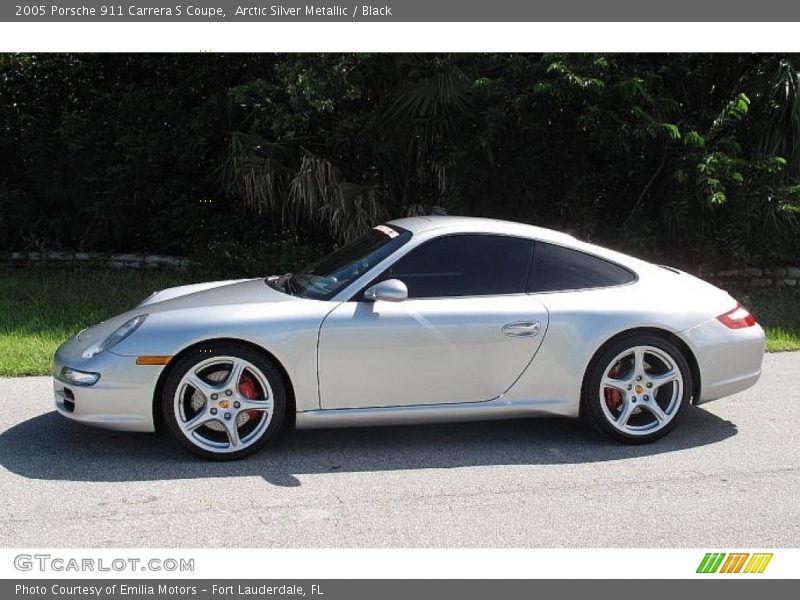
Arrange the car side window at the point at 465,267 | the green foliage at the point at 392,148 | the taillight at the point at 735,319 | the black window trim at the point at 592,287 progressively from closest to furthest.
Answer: the car side window at the point at 465,267 → the black window trim at the point at 592,287 → the taillight at the point at 735,319 → the green foliage at the point at 392,148

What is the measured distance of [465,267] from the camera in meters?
5.41

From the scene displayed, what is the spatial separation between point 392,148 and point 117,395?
6381mm

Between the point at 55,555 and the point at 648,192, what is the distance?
8.23 meters

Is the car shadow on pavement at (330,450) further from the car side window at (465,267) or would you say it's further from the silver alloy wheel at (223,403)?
the car side window at (465,267)

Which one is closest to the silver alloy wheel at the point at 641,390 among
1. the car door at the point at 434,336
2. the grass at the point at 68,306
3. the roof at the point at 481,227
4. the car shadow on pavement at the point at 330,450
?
the car shadow on pavement at the point at 330,450

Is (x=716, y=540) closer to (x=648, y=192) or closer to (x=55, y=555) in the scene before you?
(x=55, y=555)

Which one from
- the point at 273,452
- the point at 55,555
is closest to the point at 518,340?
the point at 273,452

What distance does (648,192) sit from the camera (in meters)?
10.5

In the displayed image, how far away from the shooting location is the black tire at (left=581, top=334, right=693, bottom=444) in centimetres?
534

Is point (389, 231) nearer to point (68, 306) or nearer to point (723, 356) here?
point (723, 356)

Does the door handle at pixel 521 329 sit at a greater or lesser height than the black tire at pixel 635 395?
greater

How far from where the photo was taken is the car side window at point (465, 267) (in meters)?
5.32

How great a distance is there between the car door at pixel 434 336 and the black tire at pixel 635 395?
43 cm

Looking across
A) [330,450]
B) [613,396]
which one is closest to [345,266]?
[330,450]
